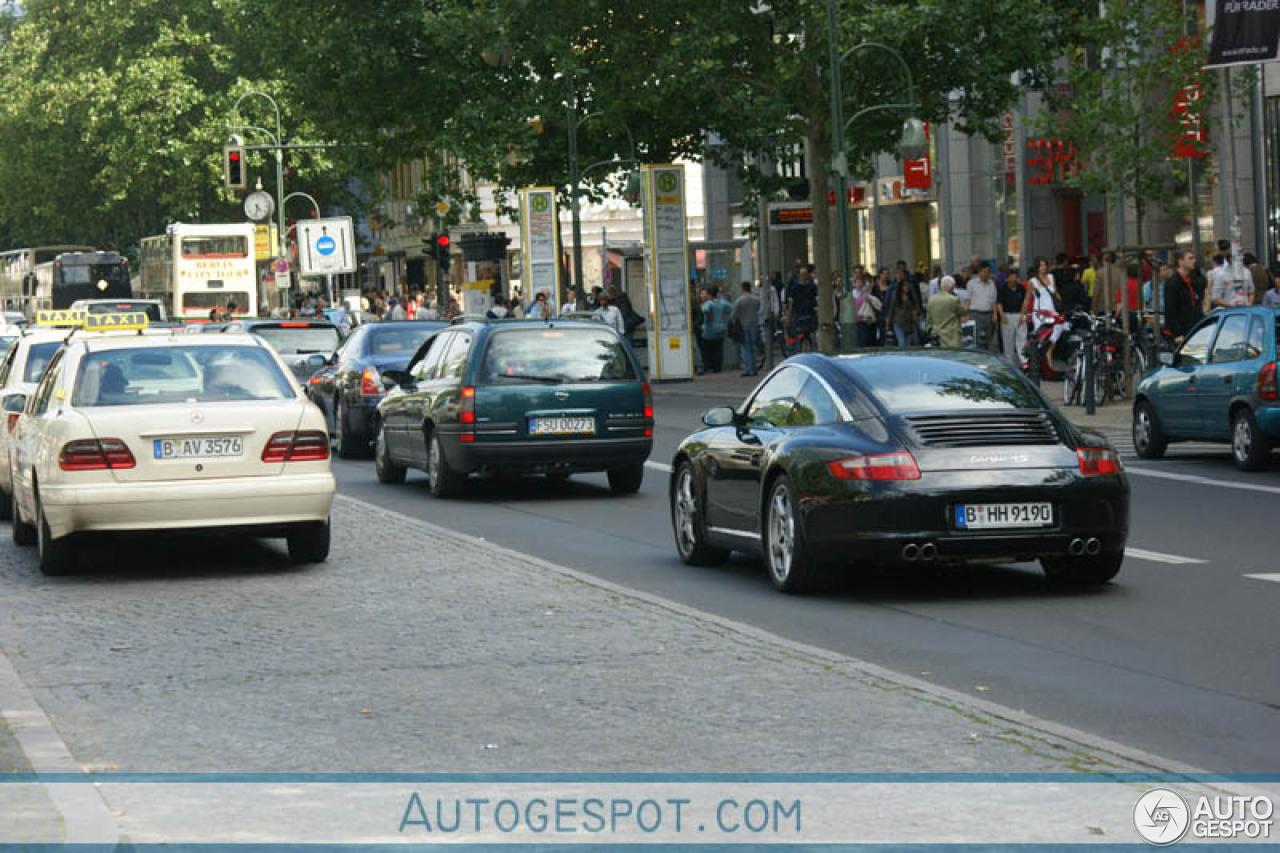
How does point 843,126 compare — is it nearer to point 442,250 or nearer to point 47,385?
point 442,250

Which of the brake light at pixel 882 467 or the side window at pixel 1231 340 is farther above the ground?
the side window at pixel 1231 340

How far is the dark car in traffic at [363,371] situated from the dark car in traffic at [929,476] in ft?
42.5

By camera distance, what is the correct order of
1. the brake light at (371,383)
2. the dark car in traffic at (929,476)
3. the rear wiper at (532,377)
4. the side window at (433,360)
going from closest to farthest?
1. the dark car in traffic at (929,476)
2. the rear wiper at (532,377)
3. the side window at (433,360)
4. the brake light at (371,383)

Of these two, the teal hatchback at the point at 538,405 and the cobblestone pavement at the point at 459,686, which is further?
the teal hatchback at the point at 538,405

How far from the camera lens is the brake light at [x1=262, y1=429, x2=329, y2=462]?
45.0ft

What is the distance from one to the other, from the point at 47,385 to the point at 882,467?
5.94 meters

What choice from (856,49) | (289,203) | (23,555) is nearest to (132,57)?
(289,203)

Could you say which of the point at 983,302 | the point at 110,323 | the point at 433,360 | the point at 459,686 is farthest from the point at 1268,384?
the point at 983,302

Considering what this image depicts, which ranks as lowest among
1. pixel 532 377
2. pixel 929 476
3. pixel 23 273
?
pixel 929 476

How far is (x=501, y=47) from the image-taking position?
4184 centimetres

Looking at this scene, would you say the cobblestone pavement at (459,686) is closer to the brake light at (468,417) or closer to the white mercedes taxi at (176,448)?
the white mercedes taxi at (176,448)

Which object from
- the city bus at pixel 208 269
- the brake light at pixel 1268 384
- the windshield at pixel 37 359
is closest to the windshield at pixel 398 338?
the windshield at pixel 37 359

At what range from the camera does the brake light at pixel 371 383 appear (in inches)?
990

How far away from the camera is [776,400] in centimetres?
1315
